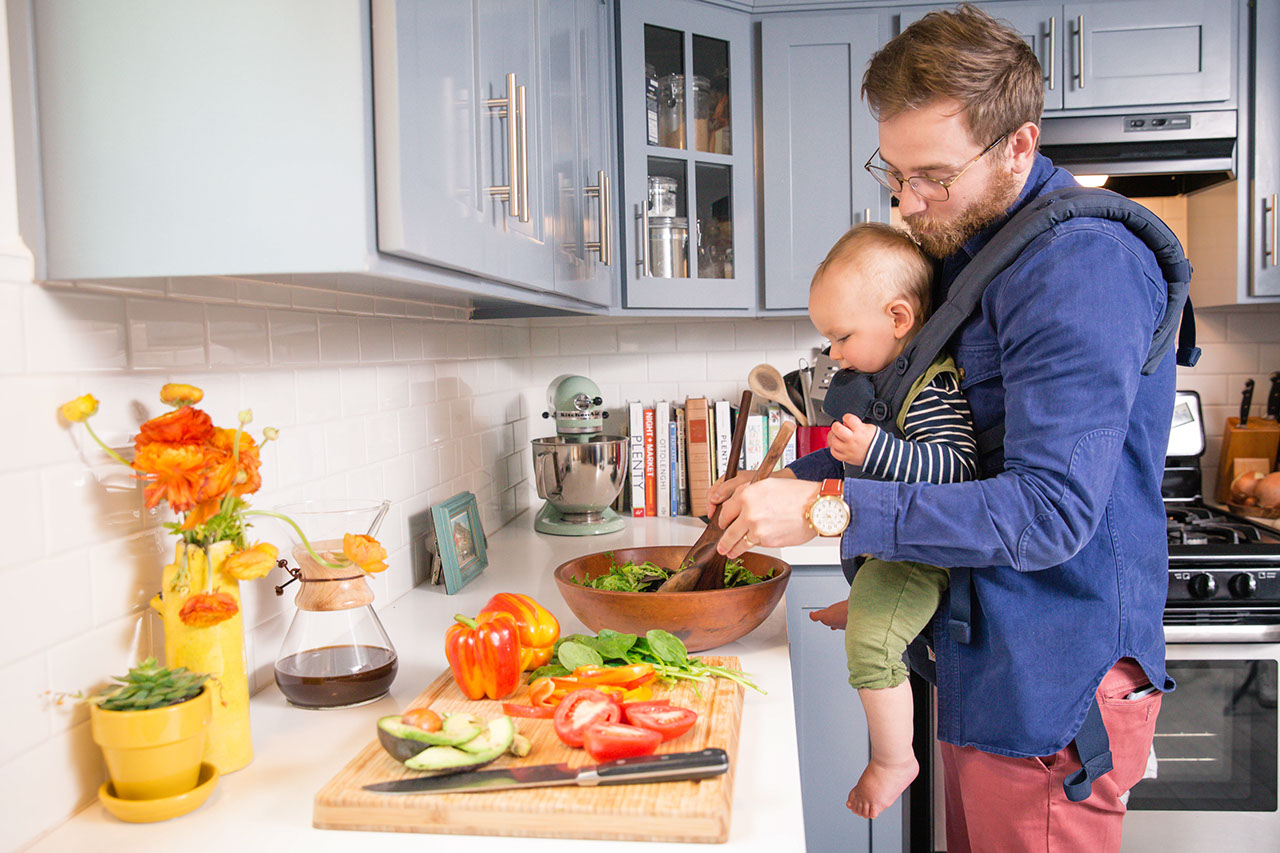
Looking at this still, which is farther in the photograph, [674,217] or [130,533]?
[674,217]

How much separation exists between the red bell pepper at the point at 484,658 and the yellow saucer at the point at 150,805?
34cm

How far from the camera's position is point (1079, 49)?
8.39 ft

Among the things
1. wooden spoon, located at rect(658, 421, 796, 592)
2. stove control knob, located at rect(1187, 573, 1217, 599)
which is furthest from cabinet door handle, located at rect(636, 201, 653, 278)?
stove control knob, located at rect(1187, 573, 1217, 599)

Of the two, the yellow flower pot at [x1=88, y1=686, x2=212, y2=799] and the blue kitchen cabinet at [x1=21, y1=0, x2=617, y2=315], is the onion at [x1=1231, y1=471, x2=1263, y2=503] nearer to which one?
the blue kitchen cabinet at [x1=21, y1=0, x2=617, y2=315]

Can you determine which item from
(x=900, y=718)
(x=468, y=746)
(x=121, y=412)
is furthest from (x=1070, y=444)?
(x=121, y=412)

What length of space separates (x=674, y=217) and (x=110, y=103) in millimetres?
1726

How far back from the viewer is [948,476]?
122 centimetres

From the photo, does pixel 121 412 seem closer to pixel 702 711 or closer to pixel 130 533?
pixel 130 533

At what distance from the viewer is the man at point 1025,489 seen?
1.08 m

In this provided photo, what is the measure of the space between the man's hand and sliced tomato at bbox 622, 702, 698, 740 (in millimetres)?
224

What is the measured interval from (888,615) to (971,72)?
720 mm

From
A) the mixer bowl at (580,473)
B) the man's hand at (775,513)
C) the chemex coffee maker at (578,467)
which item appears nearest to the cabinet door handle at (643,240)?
the chemex coffee maker at (578,467)

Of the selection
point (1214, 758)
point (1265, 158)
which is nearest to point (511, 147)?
point (1214, 758)

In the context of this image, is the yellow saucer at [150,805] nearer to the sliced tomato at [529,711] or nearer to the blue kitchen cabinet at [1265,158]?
the sliced tomato at [529,711]
